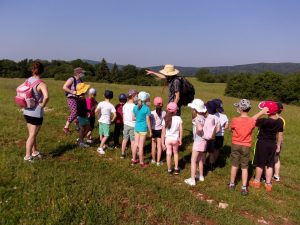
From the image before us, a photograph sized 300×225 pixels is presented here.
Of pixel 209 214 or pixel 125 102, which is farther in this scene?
pixel 125 102

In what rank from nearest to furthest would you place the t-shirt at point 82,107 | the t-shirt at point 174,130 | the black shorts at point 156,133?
the t-shirt at point 174,130, the black shorts at point 156,133, the t-shirt at point 82,107

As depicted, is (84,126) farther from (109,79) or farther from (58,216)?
(109,79)

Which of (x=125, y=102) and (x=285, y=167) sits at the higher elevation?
(x=125, y=102)

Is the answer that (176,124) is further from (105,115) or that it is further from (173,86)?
(105,115)

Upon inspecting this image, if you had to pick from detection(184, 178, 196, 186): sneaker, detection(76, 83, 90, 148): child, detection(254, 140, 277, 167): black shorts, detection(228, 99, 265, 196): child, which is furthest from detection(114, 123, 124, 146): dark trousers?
detection(254, 140, 277, 167): black shorts

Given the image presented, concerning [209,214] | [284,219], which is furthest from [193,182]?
[284,219]

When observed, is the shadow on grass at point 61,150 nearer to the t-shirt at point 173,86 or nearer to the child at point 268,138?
the t-shirt at point 173,86

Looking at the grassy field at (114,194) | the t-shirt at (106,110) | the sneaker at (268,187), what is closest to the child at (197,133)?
the grassy field at (114,194)

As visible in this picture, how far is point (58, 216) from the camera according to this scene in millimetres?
5105

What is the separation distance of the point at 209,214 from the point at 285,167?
5579mm

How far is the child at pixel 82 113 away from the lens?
9.37 metres

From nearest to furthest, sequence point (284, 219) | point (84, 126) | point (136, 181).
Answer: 1. point (284, 219)
2. point (136, 181)
3. point (84, 126)

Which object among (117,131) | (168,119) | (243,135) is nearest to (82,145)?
(117,131)

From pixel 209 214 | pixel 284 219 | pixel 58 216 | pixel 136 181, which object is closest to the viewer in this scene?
pixel 58 216
